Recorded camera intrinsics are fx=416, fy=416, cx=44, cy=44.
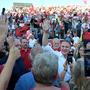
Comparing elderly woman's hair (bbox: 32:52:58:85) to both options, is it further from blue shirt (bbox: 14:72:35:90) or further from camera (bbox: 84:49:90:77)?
blue shirt (bbox: 14:72:35:90)

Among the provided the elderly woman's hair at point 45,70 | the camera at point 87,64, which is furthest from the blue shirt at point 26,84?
the camera at point 87,64

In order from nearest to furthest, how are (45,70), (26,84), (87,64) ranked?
(45,70) < (87,64) < (26,84)

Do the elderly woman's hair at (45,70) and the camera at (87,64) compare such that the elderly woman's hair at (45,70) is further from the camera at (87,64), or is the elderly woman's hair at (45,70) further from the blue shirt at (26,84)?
the blue shirt at (26,84)

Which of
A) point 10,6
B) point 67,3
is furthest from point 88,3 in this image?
point 10,6

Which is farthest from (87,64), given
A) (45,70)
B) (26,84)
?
(26,84)

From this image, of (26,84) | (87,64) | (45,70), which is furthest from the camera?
(26,84)

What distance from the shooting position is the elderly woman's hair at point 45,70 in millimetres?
3518

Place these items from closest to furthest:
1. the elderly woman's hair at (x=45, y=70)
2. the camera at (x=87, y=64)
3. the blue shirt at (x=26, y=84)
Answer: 1. the elderly woman's hair at (x=45, y=70)
2. the camera at (x=87, y=64)
3. the blue shirt at (x=26, y=84)

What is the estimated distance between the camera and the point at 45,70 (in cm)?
354

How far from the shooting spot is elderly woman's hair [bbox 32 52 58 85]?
11.5 ft

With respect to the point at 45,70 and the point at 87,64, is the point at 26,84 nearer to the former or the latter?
the point at 45,70

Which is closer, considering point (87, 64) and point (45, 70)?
point (45, 70)

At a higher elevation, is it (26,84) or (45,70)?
(45,70)

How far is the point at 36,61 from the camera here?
11.9 ft
